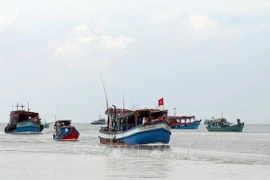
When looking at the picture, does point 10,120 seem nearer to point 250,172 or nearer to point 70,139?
point 70,139

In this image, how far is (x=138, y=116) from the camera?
57.2 m

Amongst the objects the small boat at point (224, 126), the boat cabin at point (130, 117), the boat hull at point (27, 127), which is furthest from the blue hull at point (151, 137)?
the small boat at point (224, 126)

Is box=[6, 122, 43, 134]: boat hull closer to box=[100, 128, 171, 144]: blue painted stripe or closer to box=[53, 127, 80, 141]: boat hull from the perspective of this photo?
box=[53, 127, 80, 141]: boat hull

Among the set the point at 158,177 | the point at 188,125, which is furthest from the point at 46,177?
the point at 188,125

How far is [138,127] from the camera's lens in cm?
5472

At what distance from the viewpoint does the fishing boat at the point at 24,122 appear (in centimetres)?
10750

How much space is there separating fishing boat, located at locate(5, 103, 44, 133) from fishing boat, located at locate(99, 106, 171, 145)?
4863 centimetres

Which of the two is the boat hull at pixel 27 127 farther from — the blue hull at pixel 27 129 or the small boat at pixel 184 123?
the small boat at pixel 184 123

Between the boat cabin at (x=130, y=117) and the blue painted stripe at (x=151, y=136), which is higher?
the boat cabin at (x=130, y=117)

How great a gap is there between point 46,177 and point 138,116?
3016cm

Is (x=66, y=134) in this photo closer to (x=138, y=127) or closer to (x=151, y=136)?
(x=138, y=127)

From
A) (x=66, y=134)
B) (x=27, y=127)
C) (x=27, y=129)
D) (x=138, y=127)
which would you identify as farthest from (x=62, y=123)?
(x=27, y=129)

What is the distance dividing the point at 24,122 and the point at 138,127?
5803 centimetres

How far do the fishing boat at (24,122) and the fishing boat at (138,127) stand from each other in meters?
48.6
